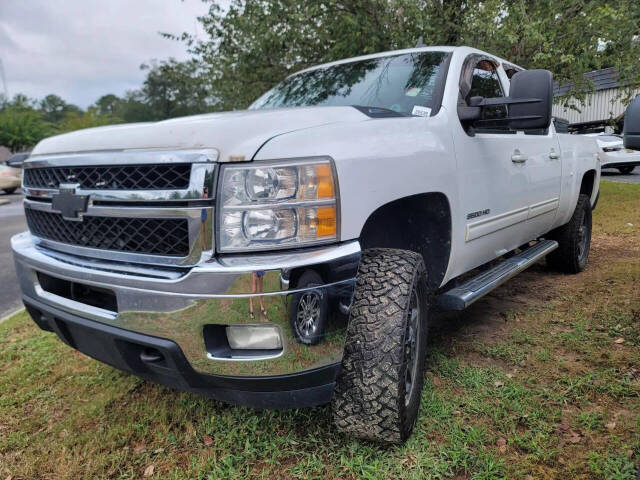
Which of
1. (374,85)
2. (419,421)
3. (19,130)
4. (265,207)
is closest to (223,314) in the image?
(265,207)

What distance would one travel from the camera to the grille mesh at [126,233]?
178cm

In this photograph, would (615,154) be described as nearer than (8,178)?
Yes

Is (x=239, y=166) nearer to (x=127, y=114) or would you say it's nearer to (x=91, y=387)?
(x=91, y=387)

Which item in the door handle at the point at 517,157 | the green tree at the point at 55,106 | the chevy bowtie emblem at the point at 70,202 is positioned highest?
the green tree at the point at 55,106

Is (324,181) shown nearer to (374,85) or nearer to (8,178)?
(374,85)

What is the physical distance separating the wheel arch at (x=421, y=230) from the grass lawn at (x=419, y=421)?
2.16 ft

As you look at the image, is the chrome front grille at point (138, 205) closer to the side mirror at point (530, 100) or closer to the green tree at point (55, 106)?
the side mirror at point (530, 100)

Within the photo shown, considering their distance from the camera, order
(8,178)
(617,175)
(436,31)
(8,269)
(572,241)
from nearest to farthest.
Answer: (572,241) → (8,269) → (436,31) → (617,175) → (8,178)

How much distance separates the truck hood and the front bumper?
39 cm

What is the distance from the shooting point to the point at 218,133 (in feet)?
5.79

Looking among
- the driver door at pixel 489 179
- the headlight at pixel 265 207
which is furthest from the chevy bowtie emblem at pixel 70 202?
the driver door at pixel 489 179

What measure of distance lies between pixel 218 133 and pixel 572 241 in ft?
12.8

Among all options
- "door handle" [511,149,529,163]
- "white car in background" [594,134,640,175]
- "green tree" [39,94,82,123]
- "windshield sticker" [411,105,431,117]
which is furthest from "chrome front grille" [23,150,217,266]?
"green tree" [39,94,82,123]

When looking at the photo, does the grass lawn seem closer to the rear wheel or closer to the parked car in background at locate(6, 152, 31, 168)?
the rear wheel
